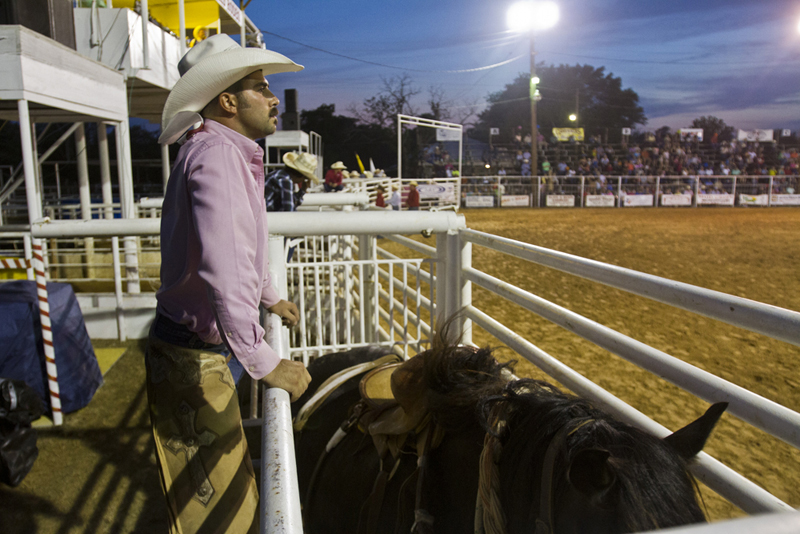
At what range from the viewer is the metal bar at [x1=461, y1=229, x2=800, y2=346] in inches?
39.8

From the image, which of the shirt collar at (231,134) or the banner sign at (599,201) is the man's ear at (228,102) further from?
the banner sign at (599,201)

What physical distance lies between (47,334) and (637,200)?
24827 mm

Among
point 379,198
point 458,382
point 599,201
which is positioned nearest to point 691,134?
point 599,201

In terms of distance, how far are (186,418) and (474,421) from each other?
2.71 ft

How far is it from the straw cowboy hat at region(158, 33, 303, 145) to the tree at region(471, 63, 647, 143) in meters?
52.1

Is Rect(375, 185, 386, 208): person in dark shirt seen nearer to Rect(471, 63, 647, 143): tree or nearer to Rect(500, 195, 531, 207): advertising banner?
Rect(500, 195, 531, 207): advertising banner

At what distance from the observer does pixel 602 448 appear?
91cm

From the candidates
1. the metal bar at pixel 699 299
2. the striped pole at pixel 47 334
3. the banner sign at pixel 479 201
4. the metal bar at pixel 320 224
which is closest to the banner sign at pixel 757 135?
the banner sign at pixel 479 201

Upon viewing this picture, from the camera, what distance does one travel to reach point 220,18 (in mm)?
12742

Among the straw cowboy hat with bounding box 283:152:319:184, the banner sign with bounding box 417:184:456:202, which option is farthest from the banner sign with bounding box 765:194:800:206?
the straw cowboy hat with bounding box 283:152:319:184

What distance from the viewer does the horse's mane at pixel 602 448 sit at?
0.89 m

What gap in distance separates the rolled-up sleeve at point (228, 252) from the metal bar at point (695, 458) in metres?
0.88

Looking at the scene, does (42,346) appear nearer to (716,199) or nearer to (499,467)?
(499,467)

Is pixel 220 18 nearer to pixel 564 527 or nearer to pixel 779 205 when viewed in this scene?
pixel 564 527
